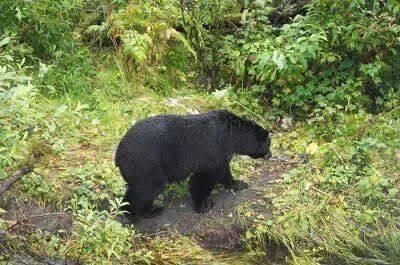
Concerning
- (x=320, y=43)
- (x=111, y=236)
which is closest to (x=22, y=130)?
(x=111, y=236)

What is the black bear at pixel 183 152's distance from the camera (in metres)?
5.25

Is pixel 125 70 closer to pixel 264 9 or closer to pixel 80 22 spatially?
pixel 80 22

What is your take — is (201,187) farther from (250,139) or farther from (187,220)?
(250,139)

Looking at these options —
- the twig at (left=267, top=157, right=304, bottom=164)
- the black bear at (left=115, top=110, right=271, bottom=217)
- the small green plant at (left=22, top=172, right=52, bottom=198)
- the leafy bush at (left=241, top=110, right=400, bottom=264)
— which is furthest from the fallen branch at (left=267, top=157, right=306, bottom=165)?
the small green plant at (left=22, top=172, right=52, bottom=198)

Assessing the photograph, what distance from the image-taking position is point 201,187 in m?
5.68

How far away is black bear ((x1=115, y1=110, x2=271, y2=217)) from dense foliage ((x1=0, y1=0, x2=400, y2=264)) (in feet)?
1.16

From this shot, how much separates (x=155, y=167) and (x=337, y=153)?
2.09 meters

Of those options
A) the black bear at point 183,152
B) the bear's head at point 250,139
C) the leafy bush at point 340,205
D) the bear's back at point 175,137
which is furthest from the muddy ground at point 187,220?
the bear's back at point 175,137

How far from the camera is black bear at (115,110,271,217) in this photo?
525 centimetres

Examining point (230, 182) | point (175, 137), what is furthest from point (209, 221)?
point (175, 137)

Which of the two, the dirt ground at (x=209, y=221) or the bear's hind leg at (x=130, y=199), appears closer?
the bear's hind leg at (x=130, y=199)

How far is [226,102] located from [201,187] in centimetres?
202

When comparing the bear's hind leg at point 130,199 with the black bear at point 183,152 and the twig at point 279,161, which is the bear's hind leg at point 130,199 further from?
the twig at point 279,161

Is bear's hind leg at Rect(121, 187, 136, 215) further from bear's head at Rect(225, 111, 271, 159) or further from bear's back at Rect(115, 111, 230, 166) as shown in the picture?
bear's head at Rect(225, 111, 271, 159)
